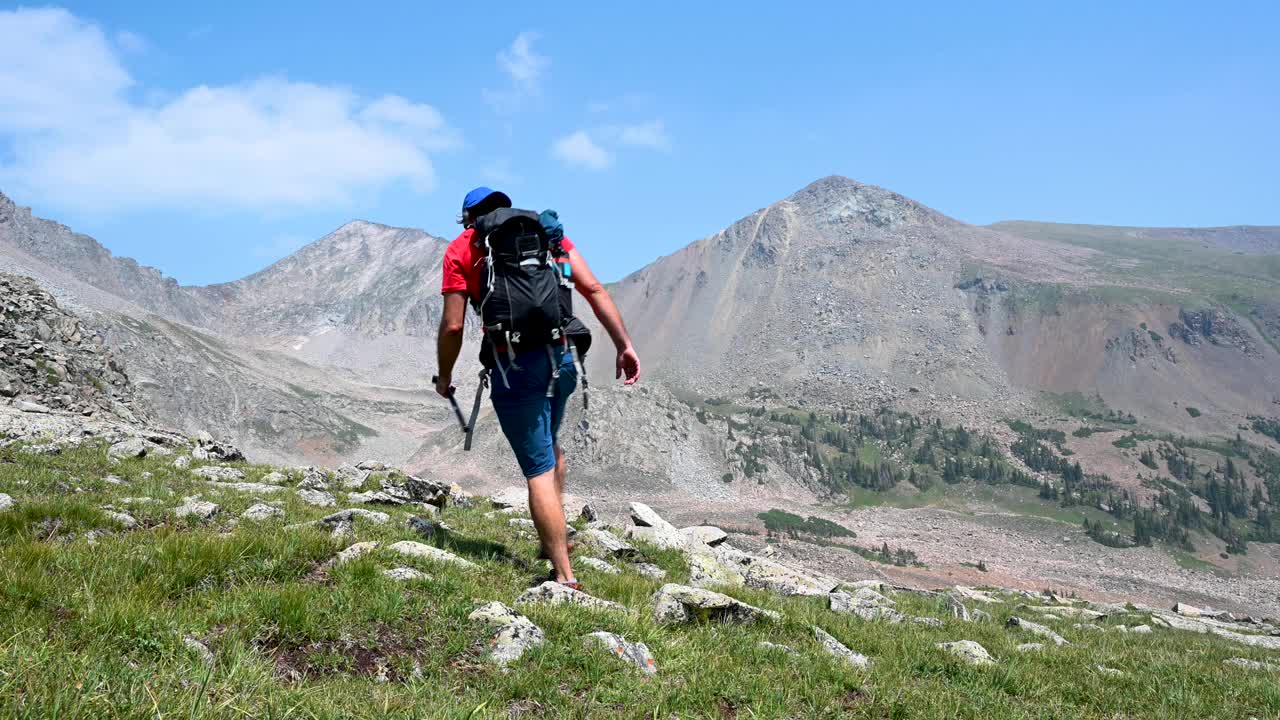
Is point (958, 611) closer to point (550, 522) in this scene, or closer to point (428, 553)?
point (550, 522)

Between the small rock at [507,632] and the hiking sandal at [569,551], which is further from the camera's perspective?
the hiking sandal at [569,551]

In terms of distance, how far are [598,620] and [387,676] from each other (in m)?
1.62

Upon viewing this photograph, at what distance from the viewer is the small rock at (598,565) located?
8.27 metres

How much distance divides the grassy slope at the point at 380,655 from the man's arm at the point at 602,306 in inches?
86.9

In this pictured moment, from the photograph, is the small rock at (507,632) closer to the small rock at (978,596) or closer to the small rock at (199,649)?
the small rock at (199,649)

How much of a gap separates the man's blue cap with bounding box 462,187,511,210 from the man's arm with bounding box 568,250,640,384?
2.75 ft

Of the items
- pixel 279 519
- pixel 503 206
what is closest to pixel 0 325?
pixel 279 519

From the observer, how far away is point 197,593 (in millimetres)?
4898

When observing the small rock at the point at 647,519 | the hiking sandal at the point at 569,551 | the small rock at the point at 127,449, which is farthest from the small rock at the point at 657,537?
the small rock at the point at 127,449

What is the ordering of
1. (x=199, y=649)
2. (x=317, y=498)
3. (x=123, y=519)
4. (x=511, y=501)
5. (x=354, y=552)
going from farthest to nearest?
(x=511, y=501), (x=317, y=498), (x=123, y=519), (x=354, y=552), (x=199, y=649)

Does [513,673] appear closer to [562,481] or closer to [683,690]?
[683,690]

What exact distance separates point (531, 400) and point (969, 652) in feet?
16.4

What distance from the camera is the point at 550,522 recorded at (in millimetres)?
6785

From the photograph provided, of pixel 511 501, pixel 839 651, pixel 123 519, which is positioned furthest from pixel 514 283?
pixel 511 501
